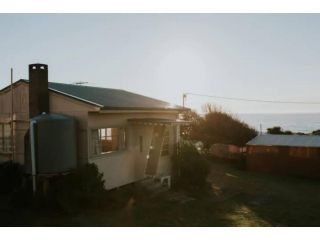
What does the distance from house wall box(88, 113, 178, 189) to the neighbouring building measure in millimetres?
8862

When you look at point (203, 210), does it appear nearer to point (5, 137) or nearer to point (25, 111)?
point (25, 111)

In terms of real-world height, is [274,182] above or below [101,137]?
below

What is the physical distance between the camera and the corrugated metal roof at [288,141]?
23203 millimetres

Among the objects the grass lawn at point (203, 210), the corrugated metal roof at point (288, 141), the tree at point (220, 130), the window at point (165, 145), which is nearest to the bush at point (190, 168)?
the window at point (165, 145)

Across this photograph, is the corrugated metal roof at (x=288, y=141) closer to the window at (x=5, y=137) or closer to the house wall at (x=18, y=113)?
the house wall at (x=18, y=113)

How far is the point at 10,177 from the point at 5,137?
2.10m

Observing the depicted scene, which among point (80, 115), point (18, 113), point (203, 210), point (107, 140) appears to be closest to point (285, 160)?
point (203, 210)

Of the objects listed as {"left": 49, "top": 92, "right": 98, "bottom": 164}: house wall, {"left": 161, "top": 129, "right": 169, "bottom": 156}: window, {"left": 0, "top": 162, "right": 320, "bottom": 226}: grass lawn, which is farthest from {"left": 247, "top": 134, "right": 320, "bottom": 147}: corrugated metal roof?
{"left": 49, "top": 92, "right": 98, "bottom": 164}: house wall

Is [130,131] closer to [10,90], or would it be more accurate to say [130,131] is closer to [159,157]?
[159,157]

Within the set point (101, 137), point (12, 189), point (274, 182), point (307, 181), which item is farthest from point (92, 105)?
point (307, 181)

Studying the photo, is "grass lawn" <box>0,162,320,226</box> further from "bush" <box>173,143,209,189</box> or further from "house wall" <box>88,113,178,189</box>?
"bush" <box>173,143,209,189</box>

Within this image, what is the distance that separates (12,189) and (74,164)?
12.2 feet

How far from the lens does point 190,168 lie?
18.0m

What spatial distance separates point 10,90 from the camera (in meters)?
15.9
